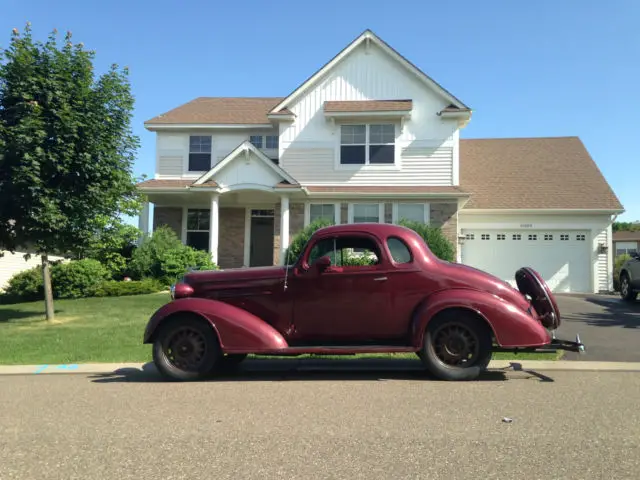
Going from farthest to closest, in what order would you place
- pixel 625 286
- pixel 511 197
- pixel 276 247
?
pixel 511 197 → pixel 276 247 → pixel 625 286

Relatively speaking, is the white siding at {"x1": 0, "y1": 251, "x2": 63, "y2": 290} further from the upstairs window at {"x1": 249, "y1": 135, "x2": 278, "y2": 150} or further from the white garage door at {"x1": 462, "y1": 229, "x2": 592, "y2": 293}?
the white garage door at {"x1": 462, "y1": 229, "x2": 592, "y2": 293}

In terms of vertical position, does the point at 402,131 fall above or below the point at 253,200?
above

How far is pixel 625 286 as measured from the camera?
15.2 metres

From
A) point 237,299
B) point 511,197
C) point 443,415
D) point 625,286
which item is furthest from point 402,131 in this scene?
point 443,415

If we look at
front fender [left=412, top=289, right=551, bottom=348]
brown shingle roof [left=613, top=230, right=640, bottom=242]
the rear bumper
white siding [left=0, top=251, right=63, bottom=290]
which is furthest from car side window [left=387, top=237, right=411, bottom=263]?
brown shingle roof [left=613, top=230, right=640, bottom=242]

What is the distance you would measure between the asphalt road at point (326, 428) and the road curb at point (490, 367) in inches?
19.4

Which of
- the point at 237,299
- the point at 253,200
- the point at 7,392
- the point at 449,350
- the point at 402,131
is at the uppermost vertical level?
the point at 402,131

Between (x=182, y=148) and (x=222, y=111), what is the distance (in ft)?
8.30

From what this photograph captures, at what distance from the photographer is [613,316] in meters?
12.3

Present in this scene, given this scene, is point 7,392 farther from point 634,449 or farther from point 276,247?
point 276,247

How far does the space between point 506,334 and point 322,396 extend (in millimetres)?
2249

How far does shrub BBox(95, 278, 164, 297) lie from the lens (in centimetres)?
1700

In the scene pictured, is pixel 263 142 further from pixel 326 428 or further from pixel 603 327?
pixel 326 428

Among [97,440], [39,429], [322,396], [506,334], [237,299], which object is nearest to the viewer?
[97,440]
